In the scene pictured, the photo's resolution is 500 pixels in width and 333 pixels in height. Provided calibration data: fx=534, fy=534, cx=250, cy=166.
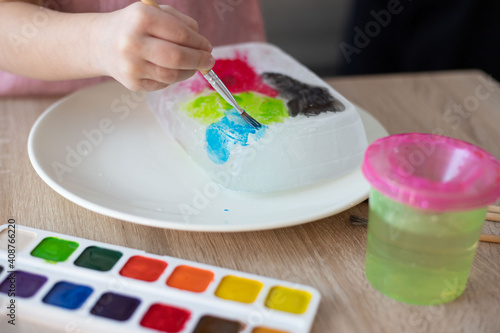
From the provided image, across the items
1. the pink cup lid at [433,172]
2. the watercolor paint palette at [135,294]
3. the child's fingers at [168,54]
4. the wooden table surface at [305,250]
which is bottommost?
the wooden table surface at [305,250]

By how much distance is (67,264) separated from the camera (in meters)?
0.51

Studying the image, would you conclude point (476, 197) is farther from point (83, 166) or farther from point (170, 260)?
point (83, 166)

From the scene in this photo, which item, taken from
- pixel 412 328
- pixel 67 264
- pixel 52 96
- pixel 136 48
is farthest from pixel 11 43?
pixel 412 328

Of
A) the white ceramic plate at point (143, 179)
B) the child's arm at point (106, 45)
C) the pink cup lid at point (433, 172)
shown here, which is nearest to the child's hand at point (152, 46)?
the child's arm at point (106, 45)

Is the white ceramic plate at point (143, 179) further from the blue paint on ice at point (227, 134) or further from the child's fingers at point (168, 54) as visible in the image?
the child's fingers at point (168, 54)

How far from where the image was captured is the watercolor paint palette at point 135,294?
1.50 feet

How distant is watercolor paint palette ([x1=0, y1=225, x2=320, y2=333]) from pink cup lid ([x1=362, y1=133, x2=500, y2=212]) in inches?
5.0

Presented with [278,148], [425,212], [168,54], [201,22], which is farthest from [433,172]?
[201,22]

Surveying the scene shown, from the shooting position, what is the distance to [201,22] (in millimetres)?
968

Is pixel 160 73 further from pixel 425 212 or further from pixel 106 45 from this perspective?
pixel 425 212

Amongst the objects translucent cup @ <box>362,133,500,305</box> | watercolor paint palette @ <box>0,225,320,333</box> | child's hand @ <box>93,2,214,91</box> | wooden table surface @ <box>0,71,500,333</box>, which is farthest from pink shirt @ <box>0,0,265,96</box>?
translucent cup @ <box>362,133,500,305</box>

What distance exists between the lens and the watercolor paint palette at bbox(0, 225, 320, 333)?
458 mm

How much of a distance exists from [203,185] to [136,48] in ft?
0.60

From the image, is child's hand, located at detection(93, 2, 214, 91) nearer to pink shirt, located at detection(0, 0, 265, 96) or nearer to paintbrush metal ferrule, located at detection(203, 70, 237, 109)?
paintbrush metal ferrule, located at detection(203, 70, 237, 109)
